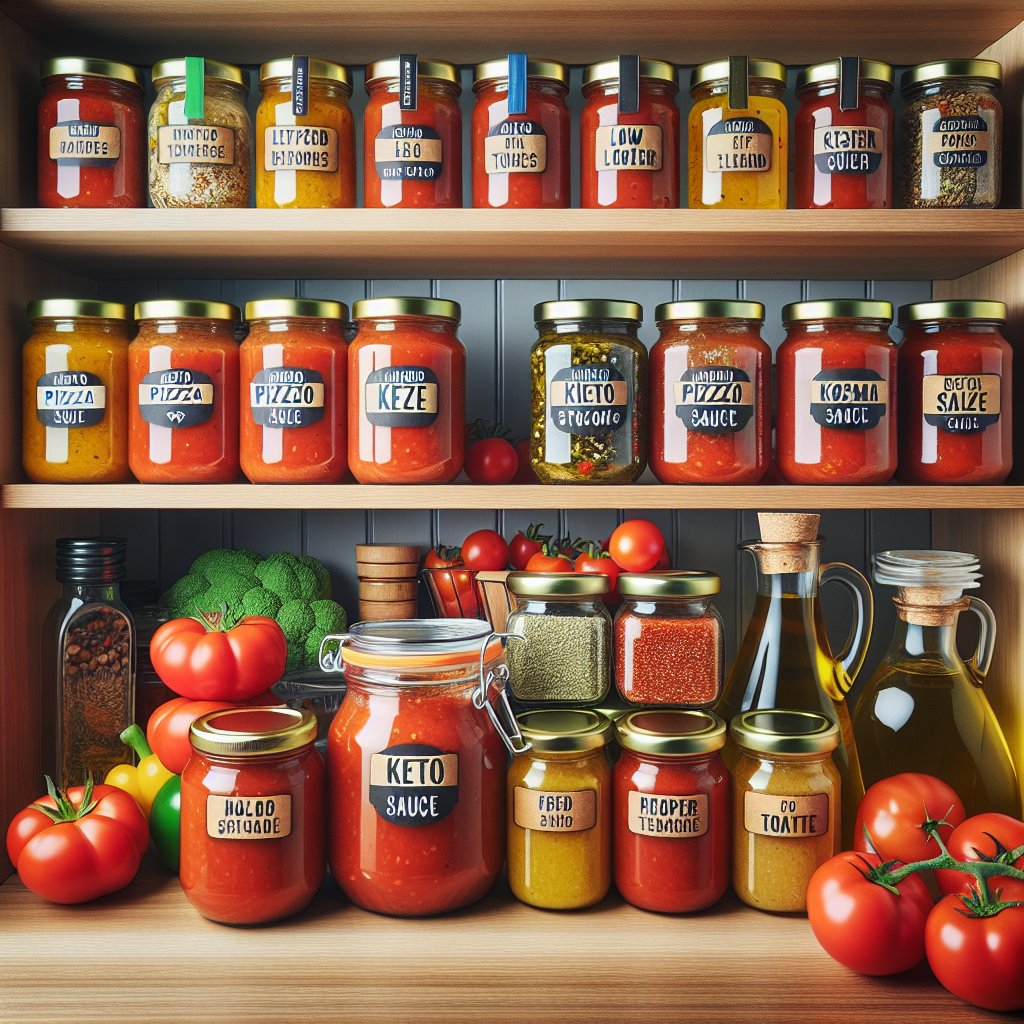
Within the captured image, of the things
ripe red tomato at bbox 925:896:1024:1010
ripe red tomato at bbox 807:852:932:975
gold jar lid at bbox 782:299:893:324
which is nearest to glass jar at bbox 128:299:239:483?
gold jar lid at bbox 782:299:893:324

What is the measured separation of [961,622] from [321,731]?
0.90 metres

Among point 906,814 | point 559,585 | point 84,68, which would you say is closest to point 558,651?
point 559,585

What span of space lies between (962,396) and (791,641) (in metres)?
0.37

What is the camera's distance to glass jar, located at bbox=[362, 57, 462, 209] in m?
1.11

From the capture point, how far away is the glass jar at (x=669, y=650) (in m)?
1.12

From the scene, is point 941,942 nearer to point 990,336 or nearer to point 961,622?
point 961,622

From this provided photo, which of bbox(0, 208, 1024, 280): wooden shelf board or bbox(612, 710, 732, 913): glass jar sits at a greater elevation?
bbox(0, 208, 1024, 280): wooden shelf board

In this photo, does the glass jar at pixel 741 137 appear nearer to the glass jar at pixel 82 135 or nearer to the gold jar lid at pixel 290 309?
the gold jar lid at pixel 290 309

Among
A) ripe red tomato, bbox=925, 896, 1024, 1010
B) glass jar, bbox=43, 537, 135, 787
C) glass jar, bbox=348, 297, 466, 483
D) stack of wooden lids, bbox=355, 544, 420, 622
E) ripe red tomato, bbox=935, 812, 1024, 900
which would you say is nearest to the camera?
ripe red tomato, bbox=925, 896, 1024, 1010

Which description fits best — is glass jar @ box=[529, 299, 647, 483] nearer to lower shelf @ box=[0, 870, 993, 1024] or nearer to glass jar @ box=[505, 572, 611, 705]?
glass jar @ box=[505, 572, 611, 705]

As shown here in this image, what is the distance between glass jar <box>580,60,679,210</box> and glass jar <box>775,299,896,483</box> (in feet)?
0.77

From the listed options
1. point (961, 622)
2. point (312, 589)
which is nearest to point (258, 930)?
point (312, 589)

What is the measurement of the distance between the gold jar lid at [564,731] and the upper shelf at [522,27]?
0.87 meters

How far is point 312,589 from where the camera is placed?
4.47 ft
